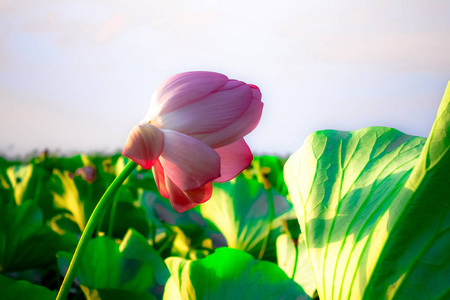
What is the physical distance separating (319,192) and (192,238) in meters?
0.26

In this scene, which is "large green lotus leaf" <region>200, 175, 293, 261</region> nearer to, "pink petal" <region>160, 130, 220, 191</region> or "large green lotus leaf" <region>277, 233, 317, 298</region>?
"large green lotus leaf" <region>277, 233, 317, 298</region>

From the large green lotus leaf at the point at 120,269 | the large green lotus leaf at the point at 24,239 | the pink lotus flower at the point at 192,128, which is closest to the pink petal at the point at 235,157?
the pink lotus flower at the point at 192,128

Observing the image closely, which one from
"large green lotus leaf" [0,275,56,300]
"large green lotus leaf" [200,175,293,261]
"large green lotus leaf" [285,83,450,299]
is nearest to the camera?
"large green lotus leaf" [285,83,450,299]

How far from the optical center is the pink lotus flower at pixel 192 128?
248mm

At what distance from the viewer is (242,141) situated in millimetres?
307

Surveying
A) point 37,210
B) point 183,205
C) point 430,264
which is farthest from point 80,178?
point 430,264

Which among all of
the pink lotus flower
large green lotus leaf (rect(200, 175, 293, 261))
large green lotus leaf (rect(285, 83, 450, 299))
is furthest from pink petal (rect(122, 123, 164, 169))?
large green lotus leaf (rect(200, 175, 293, 261))

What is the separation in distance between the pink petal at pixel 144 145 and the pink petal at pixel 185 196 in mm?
40

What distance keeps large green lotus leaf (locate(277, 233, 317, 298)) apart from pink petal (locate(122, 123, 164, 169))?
14 centimetres

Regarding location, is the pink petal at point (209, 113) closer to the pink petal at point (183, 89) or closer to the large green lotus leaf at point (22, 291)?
the pink petal at point (183, 89)

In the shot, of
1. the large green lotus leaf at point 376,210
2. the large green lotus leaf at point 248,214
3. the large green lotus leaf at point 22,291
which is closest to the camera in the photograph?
the large green lotus leaf at point 376,210

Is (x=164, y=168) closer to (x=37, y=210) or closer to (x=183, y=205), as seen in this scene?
(x=183, y=205)

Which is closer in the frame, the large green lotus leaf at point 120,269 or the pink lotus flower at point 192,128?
A: the pink lotus flower at point 192,128

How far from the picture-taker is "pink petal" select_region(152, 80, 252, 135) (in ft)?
0.85
